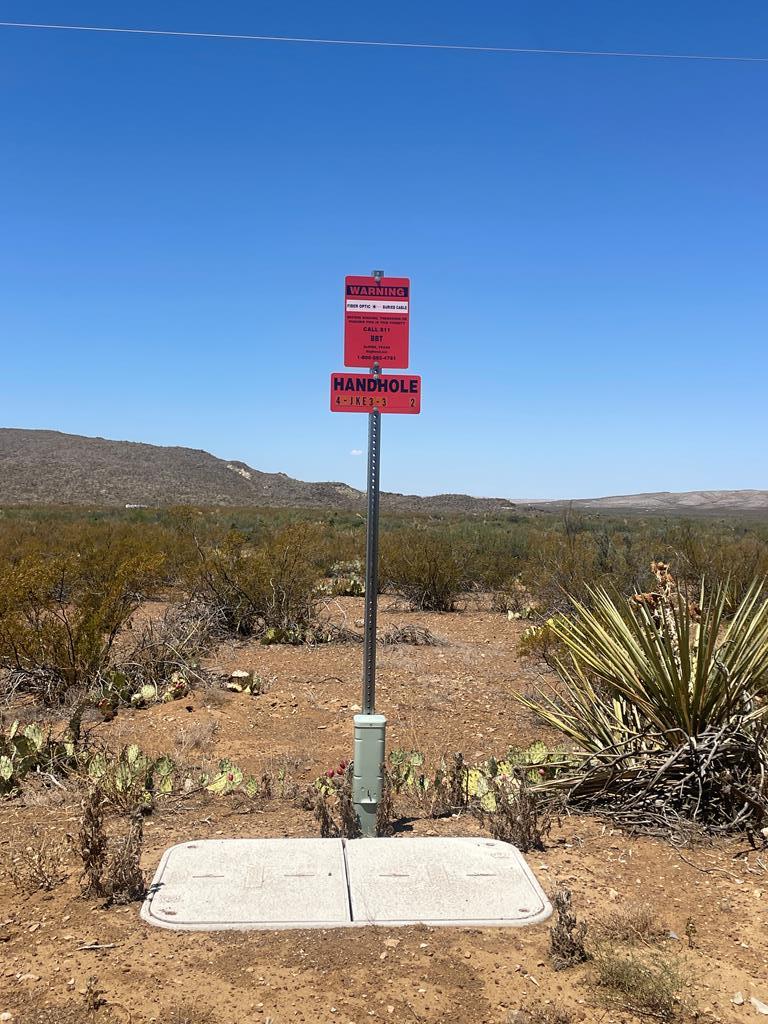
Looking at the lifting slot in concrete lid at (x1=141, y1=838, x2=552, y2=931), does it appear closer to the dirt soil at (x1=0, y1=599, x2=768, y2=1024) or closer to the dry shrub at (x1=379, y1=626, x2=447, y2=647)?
the dirt soil at (x1=0, y1=599, x2=768, y2=1024)

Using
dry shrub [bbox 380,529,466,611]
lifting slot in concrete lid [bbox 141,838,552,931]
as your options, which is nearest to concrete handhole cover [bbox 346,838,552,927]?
lifting slot in concrete lid [bbox 141,838,552,931]

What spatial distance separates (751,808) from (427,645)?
6446 mm

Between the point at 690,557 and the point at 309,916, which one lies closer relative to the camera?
the point at 309,916

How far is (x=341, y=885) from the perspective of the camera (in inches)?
147

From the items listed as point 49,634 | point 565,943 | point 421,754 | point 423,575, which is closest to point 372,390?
point 565,943

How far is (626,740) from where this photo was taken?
4.75 m

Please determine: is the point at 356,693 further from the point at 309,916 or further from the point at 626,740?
the point at 309,916

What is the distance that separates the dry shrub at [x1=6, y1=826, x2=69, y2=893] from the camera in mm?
3764

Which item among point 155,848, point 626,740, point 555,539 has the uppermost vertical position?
point 555,539

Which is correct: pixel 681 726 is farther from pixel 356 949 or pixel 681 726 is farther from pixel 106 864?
pixel 106 864

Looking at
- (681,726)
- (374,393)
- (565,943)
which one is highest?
(374,393)

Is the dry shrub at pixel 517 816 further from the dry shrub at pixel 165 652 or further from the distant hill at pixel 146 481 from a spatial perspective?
the distant hill at pixel 146 481

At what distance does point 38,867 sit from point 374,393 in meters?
2.76

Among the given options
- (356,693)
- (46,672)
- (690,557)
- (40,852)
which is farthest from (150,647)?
(690,557)
